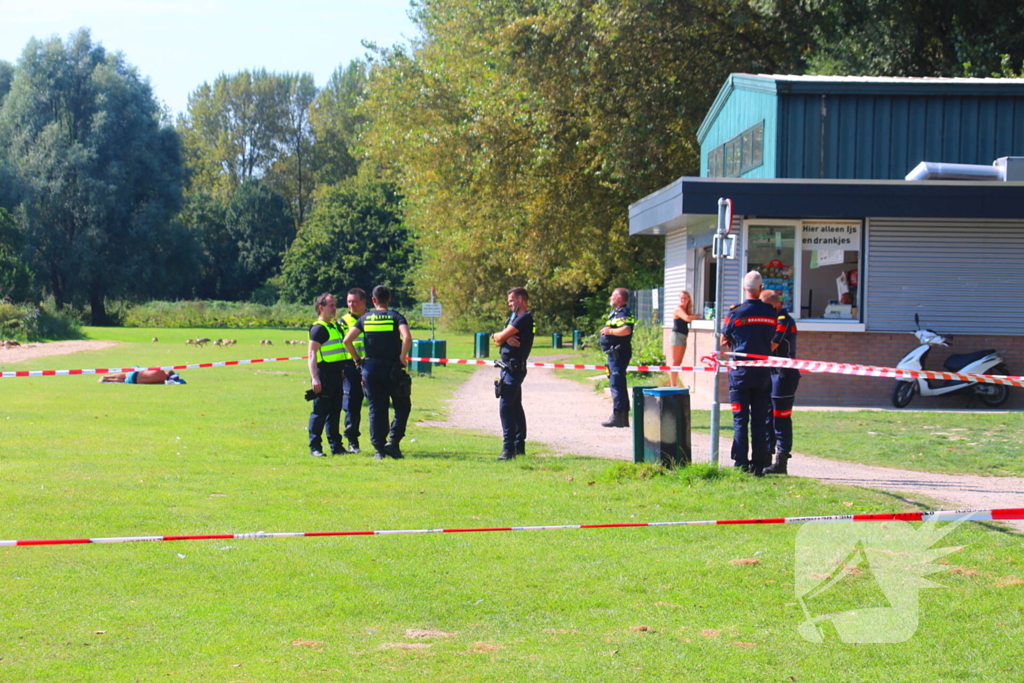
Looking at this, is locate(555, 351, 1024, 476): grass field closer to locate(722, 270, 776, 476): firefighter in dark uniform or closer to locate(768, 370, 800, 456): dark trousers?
locate(768, 370, 800, 456): dark trousers

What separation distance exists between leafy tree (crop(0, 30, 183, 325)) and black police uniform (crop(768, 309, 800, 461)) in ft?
186

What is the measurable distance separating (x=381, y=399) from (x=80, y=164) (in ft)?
180

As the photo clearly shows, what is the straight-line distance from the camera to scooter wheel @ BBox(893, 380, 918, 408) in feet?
57.9

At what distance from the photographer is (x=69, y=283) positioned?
61531 mm

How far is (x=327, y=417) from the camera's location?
1201 cm

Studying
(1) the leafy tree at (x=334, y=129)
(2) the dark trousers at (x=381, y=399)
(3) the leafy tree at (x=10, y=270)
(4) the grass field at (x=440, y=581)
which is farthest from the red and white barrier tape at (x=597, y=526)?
(1) the leafy tree at (x=334, y=129)

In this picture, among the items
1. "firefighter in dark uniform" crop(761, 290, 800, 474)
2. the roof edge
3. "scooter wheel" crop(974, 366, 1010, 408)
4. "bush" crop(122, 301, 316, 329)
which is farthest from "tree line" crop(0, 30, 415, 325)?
"firefighter in dark uniform" crop(761, 290, 800, 474)

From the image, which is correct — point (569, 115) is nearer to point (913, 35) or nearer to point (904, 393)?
point (913, 35)

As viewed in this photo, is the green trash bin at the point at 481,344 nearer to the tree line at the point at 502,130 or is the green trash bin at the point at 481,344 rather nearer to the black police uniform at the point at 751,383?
the tree line at the point at 502,130

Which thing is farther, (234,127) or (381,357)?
(234,127)

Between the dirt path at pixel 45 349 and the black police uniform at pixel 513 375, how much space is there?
19146mm

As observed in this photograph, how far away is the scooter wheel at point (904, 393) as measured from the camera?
17656 millimetres

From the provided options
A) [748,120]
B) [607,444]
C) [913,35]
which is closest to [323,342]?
[607,444]

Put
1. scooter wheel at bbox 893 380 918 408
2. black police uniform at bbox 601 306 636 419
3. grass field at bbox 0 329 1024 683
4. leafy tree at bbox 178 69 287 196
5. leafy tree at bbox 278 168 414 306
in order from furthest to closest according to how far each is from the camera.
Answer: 1. leafy tree at bbox 178 69 287 196
2. leafy tree at bbox 278 168 414 306
3. scooter wheel at bbox 893 380 918 408
4. black police uniform at bbox 601 306 636 419
5. grass field at bbox 0 329 1024 683
